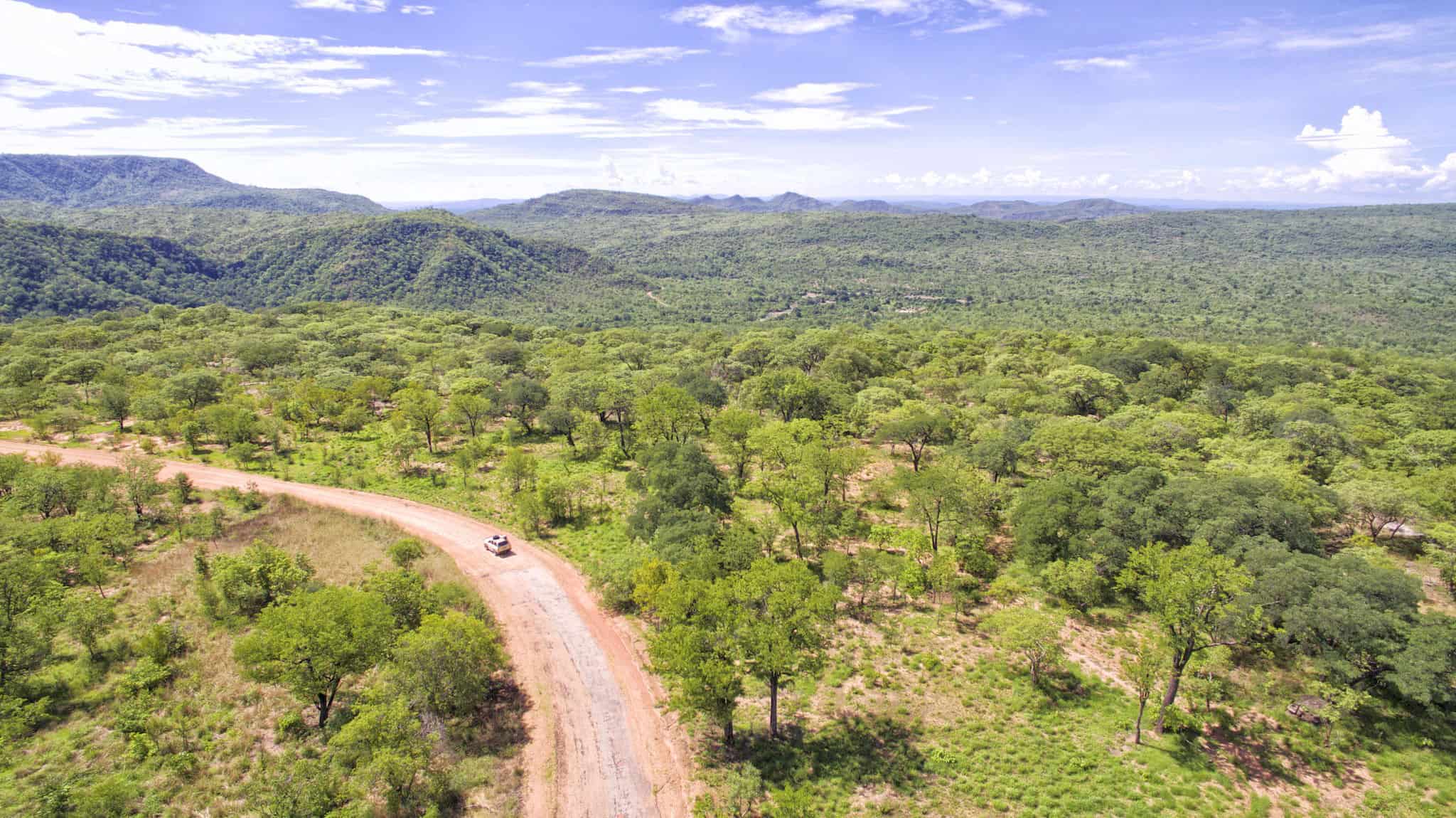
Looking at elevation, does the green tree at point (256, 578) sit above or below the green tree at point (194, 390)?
below

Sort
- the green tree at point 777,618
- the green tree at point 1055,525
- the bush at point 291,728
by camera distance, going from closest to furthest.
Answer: the green tree at point 777,618 → the bush at point 291,728 → the green tree at point 1055,525

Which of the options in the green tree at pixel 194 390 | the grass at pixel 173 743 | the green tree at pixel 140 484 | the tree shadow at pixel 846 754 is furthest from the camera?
the green tree at pixel 194 390

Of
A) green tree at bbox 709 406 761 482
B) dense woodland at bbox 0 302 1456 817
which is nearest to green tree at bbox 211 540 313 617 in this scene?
dense woodland at bbox 0 302 1456 817

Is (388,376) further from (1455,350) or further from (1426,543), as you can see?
(1455,350)

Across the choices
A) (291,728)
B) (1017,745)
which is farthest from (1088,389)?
(291,728)

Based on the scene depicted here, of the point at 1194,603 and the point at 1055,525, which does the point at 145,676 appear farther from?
the point at 1055,525

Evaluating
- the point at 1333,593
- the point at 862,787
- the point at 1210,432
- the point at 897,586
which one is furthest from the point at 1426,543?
the point at 862,787

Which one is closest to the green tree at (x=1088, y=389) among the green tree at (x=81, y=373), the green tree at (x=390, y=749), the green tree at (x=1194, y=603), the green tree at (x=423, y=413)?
the green tree at (x=1194, y=603)

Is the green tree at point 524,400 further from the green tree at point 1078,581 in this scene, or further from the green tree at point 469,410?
the green tree at point 1078,581
